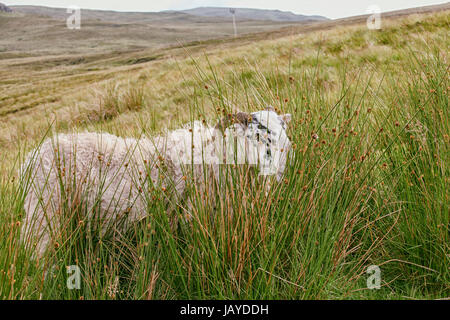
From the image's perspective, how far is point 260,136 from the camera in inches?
99.8

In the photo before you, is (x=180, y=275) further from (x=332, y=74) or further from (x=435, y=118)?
(x=332, y=74)

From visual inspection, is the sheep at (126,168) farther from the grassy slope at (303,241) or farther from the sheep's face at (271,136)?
the grassy slope at (303,241)

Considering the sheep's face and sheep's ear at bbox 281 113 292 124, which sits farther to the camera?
sheep's ear at bbox 281 113 292 124

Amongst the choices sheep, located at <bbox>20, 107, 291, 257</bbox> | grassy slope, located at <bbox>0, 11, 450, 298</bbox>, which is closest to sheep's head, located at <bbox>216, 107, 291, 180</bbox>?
sheep, located at <bbox>20, 107, 291, 257</bbox>

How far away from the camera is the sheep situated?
236 centimetres

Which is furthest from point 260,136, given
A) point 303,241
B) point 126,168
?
point 126,168

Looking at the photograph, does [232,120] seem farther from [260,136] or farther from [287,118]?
[287,118]

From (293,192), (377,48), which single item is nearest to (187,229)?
(293,192)

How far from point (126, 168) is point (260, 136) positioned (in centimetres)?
90

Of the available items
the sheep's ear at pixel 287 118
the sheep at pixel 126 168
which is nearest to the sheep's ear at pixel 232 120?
the sheep at pixel 126 168

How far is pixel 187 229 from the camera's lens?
2207mm

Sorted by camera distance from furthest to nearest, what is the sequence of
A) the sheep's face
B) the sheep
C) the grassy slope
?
the sheep's face → the sheep → the grassy slope

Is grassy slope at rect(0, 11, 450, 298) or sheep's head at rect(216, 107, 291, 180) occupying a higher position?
sheep's head at rect(216, 107, 291, 180)

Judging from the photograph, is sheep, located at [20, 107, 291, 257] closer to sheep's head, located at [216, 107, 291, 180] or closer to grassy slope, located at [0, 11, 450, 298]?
sheep's head, located at [216, 107, 291, 180]
